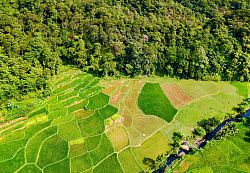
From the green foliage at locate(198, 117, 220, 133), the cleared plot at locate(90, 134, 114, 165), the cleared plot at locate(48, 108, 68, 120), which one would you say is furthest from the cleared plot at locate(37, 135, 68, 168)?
the green foliage at locate(198, 117, 220, 133)

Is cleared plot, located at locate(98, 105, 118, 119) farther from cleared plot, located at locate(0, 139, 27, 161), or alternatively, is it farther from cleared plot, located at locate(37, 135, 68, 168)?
cleared plot, located at locate(0, 139, 27, 161)

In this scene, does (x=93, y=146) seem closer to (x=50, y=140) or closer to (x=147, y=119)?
(x=50, y=140)

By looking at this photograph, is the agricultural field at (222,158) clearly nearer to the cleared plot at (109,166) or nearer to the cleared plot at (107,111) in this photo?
the cleared plot at (109,166)

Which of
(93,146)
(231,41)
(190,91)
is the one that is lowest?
(93,146)

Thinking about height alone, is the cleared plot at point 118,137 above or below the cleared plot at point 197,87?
below

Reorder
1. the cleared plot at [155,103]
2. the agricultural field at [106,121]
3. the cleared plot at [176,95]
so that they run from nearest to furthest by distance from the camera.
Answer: the agricultural field at [106,121]
the cleared plot at [155,103]
the cleared plot at [176,95]

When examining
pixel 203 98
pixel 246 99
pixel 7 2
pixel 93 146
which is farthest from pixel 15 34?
pixel 246 99

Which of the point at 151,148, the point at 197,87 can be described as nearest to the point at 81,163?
the point at 151,148

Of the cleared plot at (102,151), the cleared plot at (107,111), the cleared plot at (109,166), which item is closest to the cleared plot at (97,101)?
the cleared plot at (107,111)
